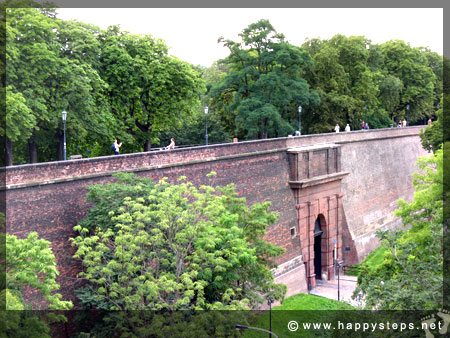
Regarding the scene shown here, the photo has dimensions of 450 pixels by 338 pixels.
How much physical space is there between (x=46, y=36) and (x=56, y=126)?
4.50 meters

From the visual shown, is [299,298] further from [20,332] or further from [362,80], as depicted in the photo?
[362,80]

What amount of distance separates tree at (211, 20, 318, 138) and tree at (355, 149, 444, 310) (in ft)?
63.1

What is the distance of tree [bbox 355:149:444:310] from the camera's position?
1869cm

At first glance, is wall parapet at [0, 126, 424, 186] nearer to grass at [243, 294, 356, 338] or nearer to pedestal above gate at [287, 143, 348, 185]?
pedestal above gate at [287, 143, 348, 185]

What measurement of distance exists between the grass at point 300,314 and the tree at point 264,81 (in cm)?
1446

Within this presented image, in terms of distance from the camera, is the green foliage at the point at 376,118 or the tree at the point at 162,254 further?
the green foliage at the point at 376,118

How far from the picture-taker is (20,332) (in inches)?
595

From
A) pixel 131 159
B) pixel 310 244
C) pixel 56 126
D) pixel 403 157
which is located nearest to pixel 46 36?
pixel 56 126

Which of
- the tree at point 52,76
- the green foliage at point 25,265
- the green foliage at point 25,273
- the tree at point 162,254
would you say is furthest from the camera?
the tree at point 52,76

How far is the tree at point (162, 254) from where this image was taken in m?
19.6

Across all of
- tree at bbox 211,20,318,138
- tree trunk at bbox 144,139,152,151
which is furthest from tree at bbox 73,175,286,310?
tree at bbox 211,20,318,138

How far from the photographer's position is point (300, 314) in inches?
1197

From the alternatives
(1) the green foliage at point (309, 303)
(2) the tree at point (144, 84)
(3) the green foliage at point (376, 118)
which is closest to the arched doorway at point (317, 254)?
(1) the green foliage at point (309, 303)

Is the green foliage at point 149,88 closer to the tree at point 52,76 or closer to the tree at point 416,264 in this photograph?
the tree at point 52,76
